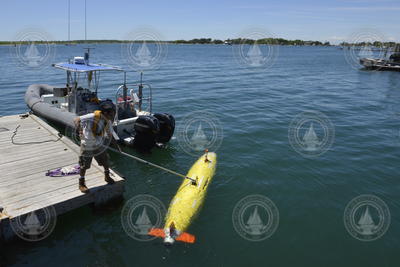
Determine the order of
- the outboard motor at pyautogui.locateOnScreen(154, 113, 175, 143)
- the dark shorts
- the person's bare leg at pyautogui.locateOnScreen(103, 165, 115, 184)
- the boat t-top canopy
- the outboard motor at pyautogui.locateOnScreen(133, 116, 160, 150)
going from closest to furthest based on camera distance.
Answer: the dark shorts → the person's bare leg at pyautogui.locateOnScreen(103, 165, 115, 184) → the outboard motor at pyautogui.locateOnScreen(133, 116, 160, 150) → the boat t-top canopy → the outboard motor at pyautogui.locateOnScreen(154, 113, 175, 143)

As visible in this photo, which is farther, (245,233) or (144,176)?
(144,176)

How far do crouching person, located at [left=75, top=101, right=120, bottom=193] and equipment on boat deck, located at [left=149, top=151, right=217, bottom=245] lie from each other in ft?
7.65

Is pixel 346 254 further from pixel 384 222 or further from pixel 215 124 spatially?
pixel 215 124

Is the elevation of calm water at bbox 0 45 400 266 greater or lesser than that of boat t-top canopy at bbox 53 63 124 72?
lesser

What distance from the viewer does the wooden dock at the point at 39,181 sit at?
6.95 metres

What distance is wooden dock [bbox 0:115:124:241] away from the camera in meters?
6.95

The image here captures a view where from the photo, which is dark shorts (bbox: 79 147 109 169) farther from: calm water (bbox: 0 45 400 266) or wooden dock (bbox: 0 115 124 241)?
calm water (bbox: 0 45 400 266)

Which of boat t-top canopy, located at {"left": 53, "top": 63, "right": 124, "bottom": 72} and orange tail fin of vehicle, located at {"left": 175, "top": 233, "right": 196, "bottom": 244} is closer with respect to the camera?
orange tail fin of vehicle, located at {"left": 175, "top": 233, "right": 196, "bottom": 244}

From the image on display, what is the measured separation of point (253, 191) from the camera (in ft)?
32.3

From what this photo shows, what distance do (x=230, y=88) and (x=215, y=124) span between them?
37.0 feet

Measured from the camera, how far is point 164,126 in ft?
40.3

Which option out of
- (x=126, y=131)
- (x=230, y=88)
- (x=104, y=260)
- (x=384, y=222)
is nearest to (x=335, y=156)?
(x=384, y=222)

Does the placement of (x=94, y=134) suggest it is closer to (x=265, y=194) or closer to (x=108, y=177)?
(x=108, y=177)

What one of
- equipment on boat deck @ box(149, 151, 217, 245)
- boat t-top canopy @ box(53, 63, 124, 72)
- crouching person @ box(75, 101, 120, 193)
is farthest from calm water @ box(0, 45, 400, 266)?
boat t-top canopy @ box(53, 63, 124, 72)
